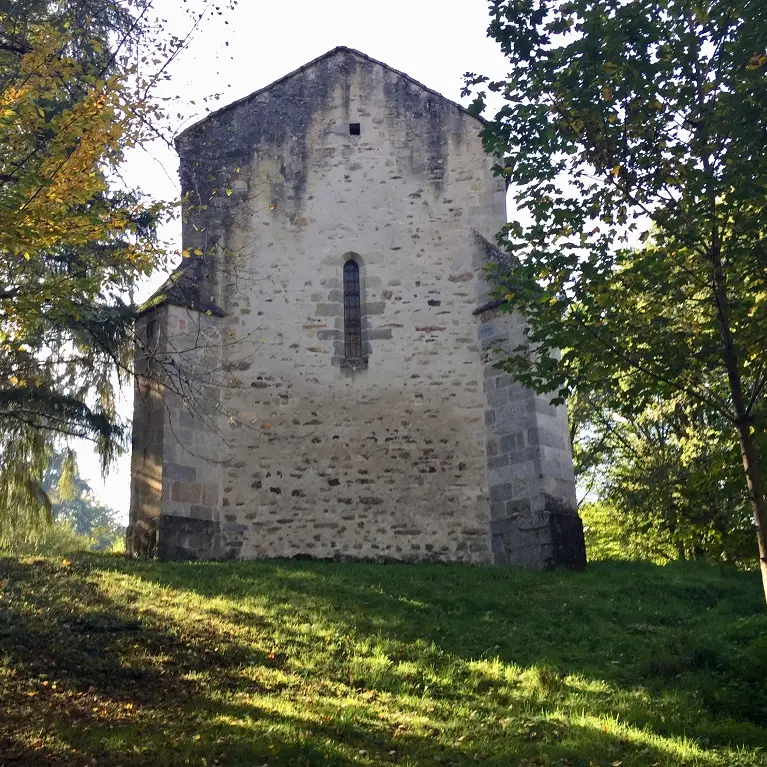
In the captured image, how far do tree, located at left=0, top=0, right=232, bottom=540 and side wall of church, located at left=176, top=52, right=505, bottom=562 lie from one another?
2.15 m

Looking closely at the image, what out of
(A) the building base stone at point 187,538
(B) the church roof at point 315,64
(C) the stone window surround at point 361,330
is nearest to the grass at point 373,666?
(A) the building base stone at point 187,538

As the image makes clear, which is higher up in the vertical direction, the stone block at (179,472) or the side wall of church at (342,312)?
the side wall of church at (342,312)

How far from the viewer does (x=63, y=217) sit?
7336 millimetres

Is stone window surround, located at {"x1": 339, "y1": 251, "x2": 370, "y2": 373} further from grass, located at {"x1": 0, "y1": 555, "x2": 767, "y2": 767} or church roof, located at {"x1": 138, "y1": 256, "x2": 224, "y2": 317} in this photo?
grass, located at {"x1": 0, "y1": 555, "x2": 767, "y2": 767}

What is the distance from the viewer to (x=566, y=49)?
27.2 ft

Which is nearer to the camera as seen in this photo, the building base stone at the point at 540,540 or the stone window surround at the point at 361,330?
the building base stone at the point at 540,540

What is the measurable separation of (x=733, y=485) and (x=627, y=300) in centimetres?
451

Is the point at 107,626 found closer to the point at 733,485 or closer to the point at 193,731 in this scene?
the point at 193,731

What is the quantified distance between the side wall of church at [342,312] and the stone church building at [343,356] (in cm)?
3

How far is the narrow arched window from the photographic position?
1477 cm

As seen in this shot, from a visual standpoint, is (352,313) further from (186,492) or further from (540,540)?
(540,540)

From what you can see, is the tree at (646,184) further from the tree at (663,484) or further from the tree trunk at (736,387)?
the tree at (663,484)

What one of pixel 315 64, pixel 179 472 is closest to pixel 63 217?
pixel 179 472

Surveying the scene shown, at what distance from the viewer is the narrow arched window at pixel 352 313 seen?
14766mm
